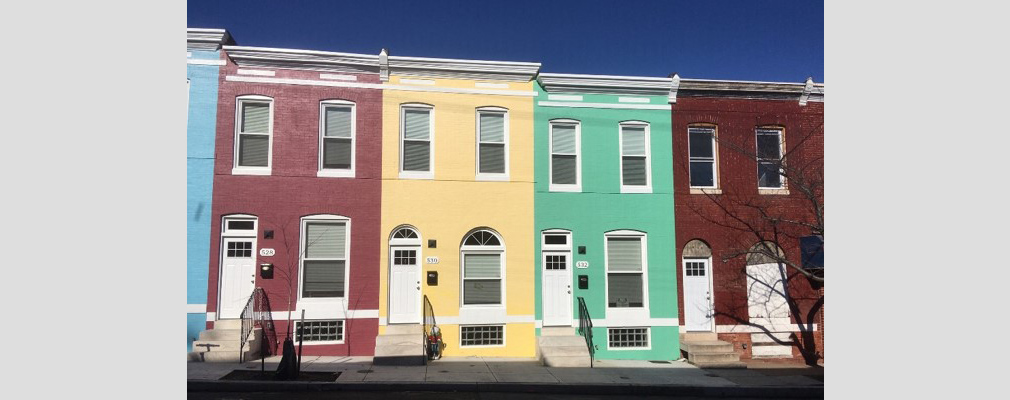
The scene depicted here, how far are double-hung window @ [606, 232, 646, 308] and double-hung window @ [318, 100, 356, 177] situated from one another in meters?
4.98

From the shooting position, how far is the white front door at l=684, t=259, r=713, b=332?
12.4 meters

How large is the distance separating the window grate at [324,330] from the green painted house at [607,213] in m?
3.50

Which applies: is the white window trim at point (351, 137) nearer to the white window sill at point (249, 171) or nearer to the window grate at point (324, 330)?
the white window sill at point (249, 171)

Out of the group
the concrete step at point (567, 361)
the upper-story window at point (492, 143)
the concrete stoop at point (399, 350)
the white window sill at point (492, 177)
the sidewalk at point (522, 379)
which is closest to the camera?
the sidewalk at point (522, 379)

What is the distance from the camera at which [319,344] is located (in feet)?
36.9

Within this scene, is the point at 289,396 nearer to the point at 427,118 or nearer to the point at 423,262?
the point at 423,262

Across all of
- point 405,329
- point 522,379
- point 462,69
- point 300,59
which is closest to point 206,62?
point 300,59

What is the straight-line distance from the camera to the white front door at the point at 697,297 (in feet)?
40.5

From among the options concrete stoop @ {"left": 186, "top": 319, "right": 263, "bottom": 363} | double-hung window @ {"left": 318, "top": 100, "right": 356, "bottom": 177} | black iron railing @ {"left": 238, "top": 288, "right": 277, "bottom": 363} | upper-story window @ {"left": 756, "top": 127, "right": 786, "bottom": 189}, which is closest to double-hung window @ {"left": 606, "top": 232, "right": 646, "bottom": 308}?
upper-story window @ {"left": 756, "top": 127, "right": 786, "bottom": 189}

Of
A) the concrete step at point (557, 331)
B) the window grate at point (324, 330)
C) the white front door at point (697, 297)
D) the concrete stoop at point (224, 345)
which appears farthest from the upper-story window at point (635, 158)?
the concrete stoop at point (224, 345)

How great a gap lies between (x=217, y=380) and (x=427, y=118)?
19.1 feet

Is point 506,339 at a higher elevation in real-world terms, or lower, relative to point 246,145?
lower

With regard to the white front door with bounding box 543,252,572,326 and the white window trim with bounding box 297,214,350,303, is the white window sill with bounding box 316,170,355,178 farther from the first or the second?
the white front door with bounding box 543,252,572,326

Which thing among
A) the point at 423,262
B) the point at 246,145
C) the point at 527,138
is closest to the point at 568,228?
the point at 527,138
